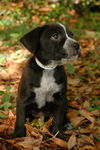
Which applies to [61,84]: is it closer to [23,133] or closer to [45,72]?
[45,72]

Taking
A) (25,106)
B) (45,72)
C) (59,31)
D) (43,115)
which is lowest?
(43,115)

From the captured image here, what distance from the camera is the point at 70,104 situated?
16.3 ft

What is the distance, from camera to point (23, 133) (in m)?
4.04

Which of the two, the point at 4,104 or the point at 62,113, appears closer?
the point at 62,113

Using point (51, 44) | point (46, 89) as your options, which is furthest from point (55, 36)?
point (46, 89)

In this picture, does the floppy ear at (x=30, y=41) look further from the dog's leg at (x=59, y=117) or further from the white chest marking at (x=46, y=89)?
the dog's leg at (x=59, y=117)

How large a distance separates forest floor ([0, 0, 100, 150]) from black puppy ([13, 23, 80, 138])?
0.59ft

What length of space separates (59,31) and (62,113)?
100cm

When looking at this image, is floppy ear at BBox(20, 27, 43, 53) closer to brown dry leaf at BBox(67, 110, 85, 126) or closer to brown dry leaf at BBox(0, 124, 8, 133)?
brown dry leaf at BBox(0, 124, 8, 133)

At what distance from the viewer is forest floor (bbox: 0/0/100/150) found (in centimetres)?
387

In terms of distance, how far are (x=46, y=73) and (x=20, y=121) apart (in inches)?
25.3

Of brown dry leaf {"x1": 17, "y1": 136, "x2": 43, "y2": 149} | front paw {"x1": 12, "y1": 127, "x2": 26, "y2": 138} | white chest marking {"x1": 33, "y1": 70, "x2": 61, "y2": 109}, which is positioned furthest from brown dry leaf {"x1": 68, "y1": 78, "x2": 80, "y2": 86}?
brown dry leaf {"x1": 17, "y1": 136, "x2": 43, "y2": 149}

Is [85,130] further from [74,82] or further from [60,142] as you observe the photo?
[74,82]

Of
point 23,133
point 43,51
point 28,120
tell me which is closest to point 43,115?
point 28,120
